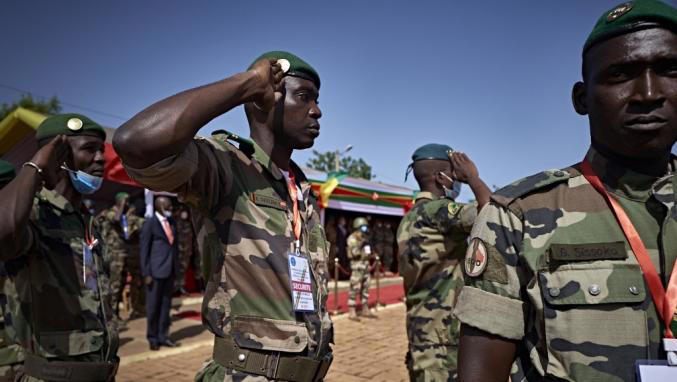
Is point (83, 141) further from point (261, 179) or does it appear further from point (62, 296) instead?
point (261, 179)

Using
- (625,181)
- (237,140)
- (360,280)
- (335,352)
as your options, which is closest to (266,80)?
(237,140)

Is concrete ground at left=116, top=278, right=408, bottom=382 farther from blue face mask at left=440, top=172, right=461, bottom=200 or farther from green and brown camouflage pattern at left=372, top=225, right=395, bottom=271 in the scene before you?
green and brown camouflage pattern at left=372, top=225, right=395, bottom=271

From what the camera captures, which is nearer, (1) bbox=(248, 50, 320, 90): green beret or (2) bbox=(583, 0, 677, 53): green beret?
(2) bbox=(583, 0, 677, 53): green beret

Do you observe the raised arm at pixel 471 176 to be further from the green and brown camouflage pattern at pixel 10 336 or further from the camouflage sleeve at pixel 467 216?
the green and brown camouflage pattern at pixel 10 336

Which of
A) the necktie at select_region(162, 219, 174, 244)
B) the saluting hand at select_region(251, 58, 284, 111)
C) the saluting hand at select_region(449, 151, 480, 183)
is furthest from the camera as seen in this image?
the necktie at select_region(162, 219, 174, 244)

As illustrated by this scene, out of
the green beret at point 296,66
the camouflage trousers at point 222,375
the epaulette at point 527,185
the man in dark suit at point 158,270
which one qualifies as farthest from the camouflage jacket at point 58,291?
the man in dark suit at point 158,270

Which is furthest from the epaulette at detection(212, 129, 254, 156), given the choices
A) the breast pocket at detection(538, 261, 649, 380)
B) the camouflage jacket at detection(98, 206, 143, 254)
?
the camouflage jacket at detection(98, 206, 143, 254)

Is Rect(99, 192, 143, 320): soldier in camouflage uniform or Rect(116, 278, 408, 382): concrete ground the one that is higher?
Rect(99, 192, 143, 320): soldier in camouflage uniform

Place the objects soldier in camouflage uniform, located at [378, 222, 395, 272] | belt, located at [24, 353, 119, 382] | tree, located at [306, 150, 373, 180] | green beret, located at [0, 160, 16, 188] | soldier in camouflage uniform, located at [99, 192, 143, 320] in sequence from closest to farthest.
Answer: belt, located at [24, 353, 119, 382] < green beret, located at [0, 160, 16, 188] < soldier in camouflage uniform, located at [99, 192, 143, 320] < soldier in camouflage uniform, located at [378, 222, 395, 272] < tree, located at [306, 150, 373, 180]

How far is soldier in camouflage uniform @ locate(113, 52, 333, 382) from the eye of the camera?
161 centimetres

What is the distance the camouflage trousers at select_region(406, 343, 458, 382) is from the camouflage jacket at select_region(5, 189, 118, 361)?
6.71ft

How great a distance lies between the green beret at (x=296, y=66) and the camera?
88.1 inches

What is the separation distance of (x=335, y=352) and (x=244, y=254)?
5.07 m

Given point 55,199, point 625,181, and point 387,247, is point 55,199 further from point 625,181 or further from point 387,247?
point 387,247
